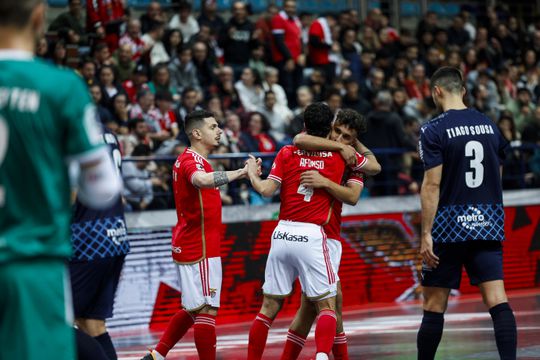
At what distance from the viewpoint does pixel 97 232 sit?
8.49 metres

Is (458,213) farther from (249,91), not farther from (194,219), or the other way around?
(249,91)

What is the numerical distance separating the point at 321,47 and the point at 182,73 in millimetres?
3476

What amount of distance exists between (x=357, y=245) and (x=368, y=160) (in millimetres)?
8015

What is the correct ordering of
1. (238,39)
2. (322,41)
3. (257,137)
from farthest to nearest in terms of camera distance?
(322,41)
(238,39)
(257,137)

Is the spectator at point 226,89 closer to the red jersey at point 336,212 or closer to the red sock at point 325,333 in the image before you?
the red jersey at point 336,212

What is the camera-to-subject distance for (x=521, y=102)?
22.0 meters

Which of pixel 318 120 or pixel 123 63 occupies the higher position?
pixel 318 120

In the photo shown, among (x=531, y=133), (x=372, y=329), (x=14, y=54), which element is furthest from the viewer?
(x=531, y=133)

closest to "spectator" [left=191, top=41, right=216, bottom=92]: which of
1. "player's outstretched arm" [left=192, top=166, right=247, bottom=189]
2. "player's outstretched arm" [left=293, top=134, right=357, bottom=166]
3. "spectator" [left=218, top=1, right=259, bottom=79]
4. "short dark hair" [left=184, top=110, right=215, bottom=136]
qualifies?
"spectator" [left=218, top=1, right=259, bottom=79]

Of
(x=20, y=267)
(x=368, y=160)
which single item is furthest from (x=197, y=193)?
(x=20, y=267)

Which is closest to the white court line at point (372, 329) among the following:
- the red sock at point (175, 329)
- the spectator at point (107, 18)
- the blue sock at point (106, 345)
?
the red sock at point (175, 329)

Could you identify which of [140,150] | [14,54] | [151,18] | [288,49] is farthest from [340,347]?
[288,49]

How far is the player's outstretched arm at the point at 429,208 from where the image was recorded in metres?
8.71

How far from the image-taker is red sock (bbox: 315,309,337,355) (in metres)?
9.02
